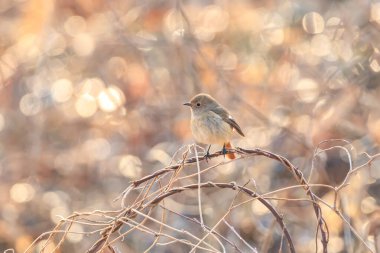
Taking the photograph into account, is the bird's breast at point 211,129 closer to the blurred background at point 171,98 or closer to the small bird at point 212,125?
the small bird at point 212,125

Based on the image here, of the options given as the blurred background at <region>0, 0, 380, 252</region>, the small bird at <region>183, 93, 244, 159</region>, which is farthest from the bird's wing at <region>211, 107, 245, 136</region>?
the blurred background at <region>0, 0, 380, 252</region>

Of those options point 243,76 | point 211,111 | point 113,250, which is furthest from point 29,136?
point 113,250

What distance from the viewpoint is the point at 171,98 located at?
682 centimetres

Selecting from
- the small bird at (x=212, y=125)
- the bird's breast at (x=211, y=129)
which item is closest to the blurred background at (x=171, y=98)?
the small bird at (x=212, y=125)

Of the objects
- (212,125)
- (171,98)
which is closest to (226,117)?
(212,125)

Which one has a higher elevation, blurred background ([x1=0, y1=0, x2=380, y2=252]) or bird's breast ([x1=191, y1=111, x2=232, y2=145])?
blurred background ([x1=0, y1=0, x2=380, y2=252])

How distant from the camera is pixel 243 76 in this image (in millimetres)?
6848

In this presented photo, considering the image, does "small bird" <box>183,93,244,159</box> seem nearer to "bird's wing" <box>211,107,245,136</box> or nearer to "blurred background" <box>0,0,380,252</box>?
"bird's wing" <box>211,107,245,136</box>

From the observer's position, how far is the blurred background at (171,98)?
A: 19.7 feet

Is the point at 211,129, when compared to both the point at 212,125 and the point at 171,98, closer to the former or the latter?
the point at 212,125

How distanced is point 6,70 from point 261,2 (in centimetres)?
229

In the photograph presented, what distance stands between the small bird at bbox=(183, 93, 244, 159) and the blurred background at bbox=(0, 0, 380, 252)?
123 cm

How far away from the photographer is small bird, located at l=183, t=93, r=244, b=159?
4250 millimetres

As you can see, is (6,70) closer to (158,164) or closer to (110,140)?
(110,140)
